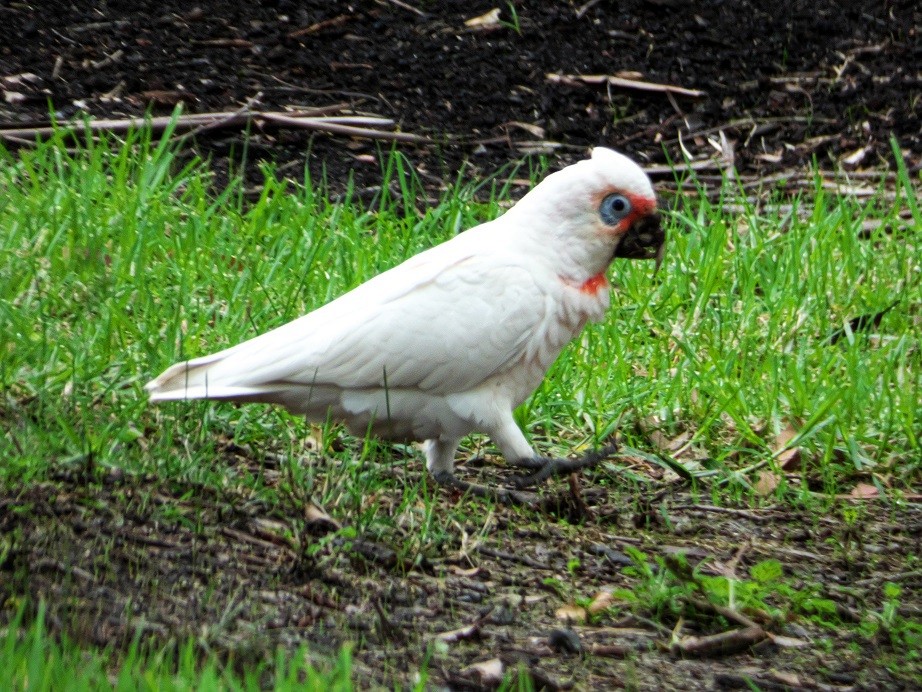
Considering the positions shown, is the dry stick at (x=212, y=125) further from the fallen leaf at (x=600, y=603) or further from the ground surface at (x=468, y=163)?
the fallen leaf at (x=600, y=603)

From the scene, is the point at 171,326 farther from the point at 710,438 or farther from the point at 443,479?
the point at 710,438

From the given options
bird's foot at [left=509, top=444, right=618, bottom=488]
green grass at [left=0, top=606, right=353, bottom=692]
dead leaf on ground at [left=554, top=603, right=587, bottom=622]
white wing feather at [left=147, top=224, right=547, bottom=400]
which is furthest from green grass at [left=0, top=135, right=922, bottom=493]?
dead leaf on ground at [left=554, top=603, right=587, bottom=622]

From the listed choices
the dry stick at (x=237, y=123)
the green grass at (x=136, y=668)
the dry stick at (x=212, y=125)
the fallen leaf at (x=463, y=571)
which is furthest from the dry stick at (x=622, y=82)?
the green grass at (x=136, y=668)

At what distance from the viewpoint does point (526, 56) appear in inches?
→ 255

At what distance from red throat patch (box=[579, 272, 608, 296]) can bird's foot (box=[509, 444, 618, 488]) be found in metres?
0.45

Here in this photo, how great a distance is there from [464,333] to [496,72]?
11.2 ft

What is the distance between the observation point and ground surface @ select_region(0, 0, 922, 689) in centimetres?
246

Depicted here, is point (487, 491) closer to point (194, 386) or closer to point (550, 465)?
point (550, 465)

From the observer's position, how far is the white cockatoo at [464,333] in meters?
3.18

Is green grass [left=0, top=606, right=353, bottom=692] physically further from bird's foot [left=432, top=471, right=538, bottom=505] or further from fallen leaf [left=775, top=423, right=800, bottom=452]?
fallen leaf [left=775, top=423, right=800, bottom=452]

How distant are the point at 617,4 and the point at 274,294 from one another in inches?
140

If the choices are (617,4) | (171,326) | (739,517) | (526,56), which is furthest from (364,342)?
(617,4)

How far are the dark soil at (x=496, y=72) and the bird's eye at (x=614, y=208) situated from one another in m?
2.24

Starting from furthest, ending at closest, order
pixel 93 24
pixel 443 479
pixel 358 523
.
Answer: pixel 93 24 < pixel 443 479 < pixel 358 523
